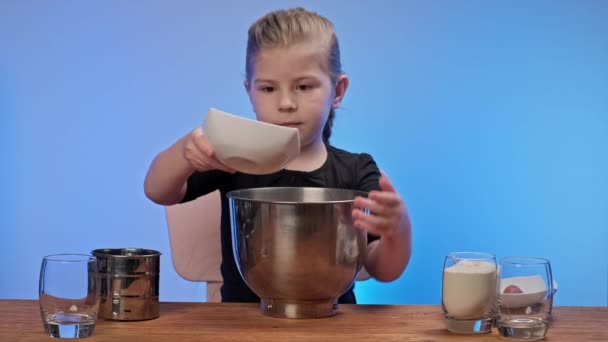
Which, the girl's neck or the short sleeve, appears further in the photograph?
the girl's neck

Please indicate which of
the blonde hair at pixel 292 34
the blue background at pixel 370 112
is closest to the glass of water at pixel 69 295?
the blonde hair at pixel 292 34

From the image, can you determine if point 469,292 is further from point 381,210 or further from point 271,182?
point 271,182

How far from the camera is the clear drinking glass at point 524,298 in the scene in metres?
0.99

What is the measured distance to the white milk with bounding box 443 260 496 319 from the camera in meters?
1.01

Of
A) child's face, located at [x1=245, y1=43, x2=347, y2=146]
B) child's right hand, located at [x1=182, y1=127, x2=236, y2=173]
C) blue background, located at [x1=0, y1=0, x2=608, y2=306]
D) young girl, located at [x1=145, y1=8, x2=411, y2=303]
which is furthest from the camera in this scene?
blue background, located at [x1=0, y1=0, x2=608, y2=306]

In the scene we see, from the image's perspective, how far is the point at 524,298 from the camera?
3.25ft

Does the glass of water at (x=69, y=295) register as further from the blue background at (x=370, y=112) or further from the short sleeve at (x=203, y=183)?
the blue background at (x=370, y=112)

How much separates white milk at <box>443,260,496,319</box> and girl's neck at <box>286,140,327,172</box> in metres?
0.61

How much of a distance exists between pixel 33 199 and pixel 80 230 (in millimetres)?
174

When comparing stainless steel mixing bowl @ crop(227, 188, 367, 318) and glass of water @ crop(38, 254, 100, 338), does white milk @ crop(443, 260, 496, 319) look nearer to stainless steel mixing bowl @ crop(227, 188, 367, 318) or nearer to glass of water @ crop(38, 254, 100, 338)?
stainless steel mixing bowl @ crop(227, 188, 367, 318)

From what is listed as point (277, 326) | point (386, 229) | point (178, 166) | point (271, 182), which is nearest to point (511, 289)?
point (386, 229)

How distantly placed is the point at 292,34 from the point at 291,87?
100 millimetres

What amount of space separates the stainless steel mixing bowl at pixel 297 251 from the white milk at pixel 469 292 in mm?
131

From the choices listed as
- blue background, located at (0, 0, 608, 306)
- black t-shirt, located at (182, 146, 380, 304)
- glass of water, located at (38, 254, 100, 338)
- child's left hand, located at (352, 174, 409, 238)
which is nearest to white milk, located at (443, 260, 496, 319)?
child's left hand, located at (352, 174, 409, 238)
